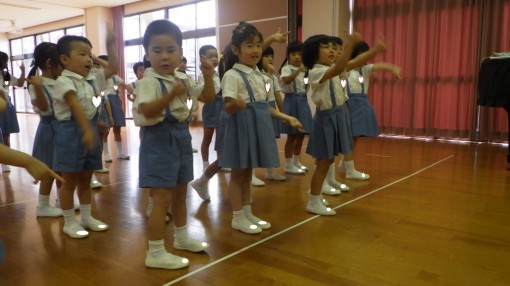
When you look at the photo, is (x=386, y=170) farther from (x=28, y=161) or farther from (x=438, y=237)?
(x=28, y=161)

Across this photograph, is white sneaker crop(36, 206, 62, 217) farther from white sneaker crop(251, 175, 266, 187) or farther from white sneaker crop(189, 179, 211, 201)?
white sneaker crop(251, 175, 266, 187)

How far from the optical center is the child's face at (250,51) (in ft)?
6.95

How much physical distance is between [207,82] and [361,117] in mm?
2029

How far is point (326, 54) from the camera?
2.42m

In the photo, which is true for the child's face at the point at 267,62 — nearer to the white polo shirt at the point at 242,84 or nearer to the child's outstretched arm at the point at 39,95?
the white polo shirt at the point at 242,84

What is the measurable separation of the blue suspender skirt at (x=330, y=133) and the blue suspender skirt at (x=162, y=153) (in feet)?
3.38

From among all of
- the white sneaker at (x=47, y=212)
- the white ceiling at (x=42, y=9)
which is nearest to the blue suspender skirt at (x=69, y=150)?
the white sneaker at (x=47, y=212)

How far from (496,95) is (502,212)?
1.50 m

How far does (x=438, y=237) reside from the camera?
2119mm

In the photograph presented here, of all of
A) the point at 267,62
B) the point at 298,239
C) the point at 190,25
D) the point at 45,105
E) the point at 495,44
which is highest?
the point at 190,25

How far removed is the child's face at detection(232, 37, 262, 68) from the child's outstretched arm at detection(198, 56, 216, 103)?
373mm

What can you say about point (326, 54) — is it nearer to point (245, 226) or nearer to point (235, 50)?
point (235, 50)

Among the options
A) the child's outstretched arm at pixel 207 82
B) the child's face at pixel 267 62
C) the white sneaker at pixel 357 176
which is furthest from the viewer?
the white sneaker at pixel 357 176

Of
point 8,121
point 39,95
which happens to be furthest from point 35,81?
point 8,121
